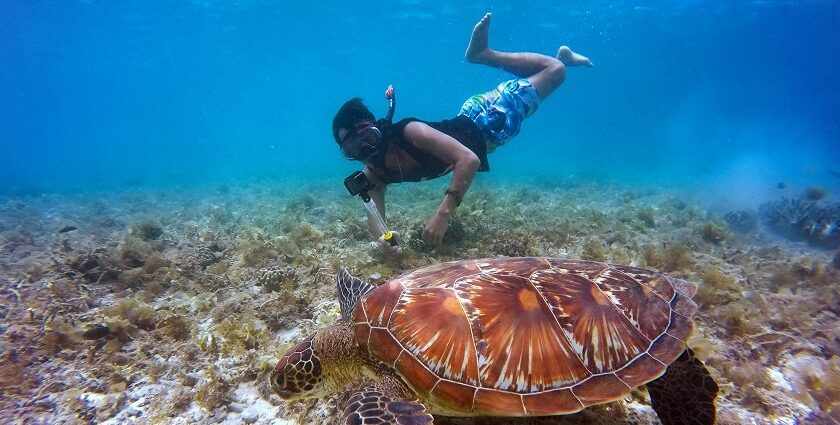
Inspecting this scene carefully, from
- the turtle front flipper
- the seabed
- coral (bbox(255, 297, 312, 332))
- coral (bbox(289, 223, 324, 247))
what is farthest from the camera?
coral (bbox(289, 223, 324, 247))

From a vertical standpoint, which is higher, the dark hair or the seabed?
the dark hair

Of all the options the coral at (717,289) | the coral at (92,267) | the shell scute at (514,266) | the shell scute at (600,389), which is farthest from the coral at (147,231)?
the coral at (717,289)

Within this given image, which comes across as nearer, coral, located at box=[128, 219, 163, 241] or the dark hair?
the dark hair

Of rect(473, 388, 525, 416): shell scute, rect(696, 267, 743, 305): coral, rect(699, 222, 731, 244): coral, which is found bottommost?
rect(699, 222, 731, 244): coral

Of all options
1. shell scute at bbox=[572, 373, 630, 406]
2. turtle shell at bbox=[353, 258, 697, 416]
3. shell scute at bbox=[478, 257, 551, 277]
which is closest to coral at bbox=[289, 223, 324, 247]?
turtle shell at bbox=[353, 258, 697, 416]

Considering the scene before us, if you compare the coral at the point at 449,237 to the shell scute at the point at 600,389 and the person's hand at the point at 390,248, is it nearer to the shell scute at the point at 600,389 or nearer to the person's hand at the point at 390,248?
the person's hand at the point at 390,248

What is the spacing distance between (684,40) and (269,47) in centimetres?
5287

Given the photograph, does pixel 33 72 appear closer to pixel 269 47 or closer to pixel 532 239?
pixel 269 47

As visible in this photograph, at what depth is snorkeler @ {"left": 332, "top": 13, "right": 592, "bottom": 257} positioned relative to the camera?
13.5ft

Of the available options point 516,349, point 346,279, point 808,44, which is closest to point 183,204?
point 346,279

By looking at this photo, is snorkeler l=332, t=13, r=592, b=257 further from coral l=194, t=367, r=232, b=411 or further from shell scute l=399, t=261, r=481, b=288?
coral l=194, t=367, r=232, b=411

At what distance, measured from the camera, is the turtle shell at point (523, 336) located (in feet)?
5.74

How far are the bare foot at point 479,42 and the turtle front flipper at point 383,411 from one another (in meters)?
5.96

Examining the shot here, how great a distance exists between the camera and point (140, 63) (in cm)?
4797
